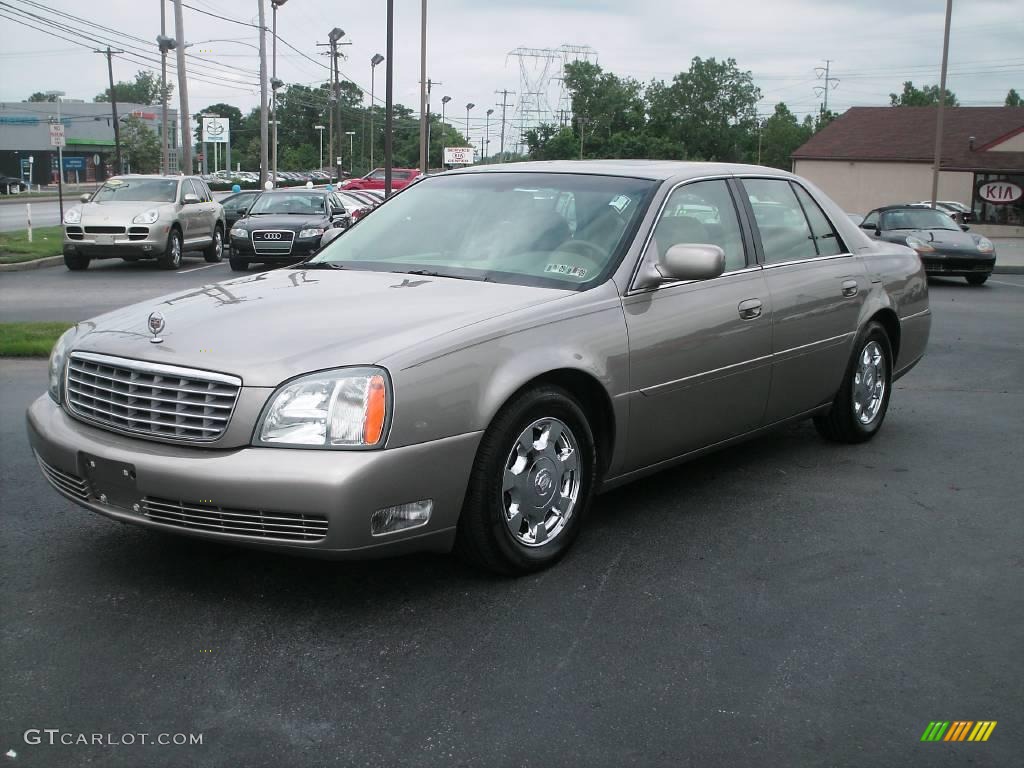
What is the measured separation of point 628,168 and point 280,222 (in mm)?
15601

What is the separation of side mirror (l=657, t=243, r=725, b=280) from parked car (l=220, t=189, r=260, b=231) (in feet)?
79.0

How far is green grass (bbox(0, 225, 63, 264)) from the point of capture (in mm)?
20672

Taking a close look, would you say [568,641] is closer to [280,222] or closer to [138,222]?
[280,222]

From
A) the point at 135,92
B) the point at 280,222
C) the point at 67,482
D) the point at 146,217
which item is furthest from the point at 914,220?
the point at 135,92

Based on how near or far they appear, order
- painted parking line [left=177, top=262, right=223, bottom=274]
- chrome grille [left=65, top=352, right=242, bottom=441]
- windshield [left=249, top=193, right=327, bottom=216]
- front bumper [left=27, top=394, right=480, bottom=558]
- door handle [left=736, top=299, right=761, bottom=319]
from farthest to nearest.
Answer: windshield [left=249, top=193, right=327, bottom=216]
painted parking line [left=177, top=262, right=223, bottom=274]
door handle [left=736, top=299, right=761, bottom=319]
chrome grille [left=65, top=352, right=242, bottom=441]
front bumper [left=27, top=394, right=480, bottom=558]

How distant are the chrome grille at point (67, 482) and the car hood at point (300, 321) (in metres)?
0.46

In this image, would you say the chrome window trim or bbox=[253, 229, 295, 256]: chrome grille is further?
bbox=[253, 229, 295, 256]: chrome grille

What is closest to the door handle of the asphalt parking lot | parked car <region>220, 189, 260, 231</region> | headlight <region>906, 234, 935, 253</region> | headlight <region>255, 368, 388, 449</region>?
the asphalt parking lot

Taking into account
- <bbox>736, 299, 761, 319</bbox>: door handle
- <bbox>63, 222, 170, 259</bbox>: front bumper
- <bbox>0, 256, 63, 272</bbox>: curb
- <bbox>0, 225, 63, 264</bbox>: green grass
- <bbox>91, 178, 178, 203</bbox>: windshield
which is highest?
<bbox>91, 178, 178, 203</bbox>: windshield

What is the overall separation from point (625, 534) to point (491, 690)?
1663 millimetres

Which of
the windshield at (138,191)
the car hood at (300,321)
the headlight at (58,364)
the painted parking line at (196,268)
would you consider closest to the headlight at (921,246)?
the painted parking line at (196,268)

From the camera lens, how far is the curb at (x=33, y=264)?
19.5 meters

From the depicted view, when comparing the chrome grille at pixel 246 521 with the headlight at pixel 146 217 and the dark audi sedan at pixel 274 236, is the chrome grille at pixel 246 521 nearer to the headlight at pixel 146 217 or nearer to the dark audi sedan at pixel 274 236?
the dark audi sedan at pixel 274 236

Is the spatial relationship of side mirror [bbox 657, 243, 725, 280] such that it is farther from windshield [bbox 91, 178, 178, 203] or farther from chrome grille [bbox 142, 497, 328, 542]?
windshield [bbox 91, 178, 178, 203]
